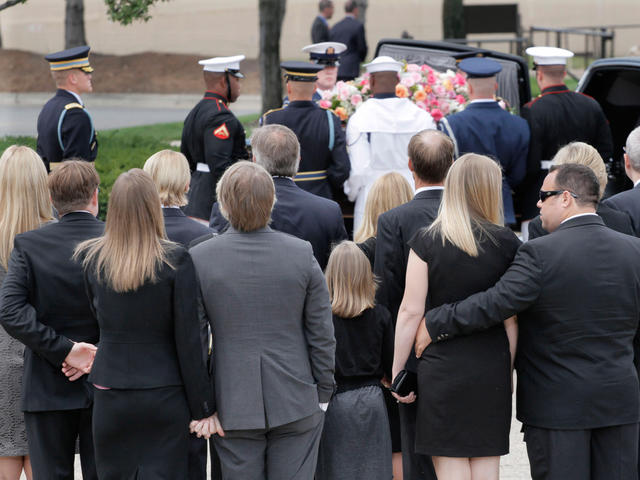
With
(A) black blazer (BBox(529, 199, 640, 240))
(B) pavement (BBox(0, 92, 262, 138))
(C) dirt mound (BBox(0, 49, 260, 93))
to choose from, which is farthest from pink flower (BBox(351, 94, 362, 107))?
(C) dirt mound (BBox(0, 49, 260, 93))

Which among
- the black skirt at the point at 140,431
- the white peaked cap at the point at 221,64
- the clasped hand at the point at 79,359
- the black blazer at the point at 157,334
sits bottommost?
the black skirt at the point at 140,431

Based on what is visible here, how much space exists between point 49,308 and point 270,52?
12.3 metres

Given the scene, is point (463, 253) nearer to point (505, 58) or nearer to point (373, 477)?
point (373, 477)

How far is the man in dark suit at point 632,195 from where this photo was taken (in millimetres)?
4430

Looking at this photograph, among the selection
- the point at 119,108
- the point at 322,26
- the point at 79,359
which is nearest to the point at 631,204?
the point at 79,359

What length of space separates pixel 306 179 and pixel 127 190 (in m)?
2.74

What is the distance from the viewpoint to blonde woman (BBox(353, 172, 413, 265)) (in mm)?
4664

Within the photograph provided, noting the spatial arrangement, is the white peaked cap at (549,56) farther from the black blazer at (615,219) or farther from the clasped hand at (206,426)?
the clasped hand at (206,426)

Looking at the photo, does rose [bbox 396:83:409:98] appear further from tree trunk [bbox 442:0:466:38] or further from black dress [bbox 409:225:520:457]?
tree trunk [bbox 442:0:466:38]

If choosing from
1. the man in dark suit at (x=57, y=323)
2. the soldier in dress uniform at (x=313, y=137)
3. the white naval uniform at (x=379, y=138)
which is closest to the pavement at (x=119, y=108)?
the soldier in dress uniform at (x=313, y=137)

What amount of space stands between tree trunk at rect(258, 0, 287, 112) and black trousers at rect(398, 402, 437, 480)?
11733mm

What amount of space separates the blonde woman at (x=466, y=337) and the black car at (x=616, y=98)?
3.87m

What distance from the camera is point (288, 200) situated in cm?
464

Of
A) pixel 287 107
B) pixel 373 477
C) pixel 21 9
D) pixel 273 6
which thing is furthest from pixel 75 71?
pixel 21 9
